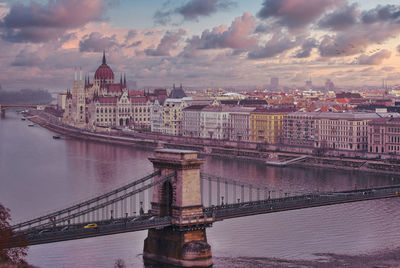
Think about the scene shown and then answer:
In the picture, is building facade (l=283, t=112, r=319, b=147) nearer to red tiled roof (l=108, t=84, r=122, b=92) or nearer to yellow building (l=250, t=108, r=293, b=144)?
yellow building (l=250, t=108, r=293, b=144)

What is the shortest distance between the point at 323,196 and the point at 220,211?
4.30m

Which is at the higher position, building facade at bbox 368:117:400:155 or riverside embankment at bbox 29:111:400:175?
building facade at bbox 368:117:400:155

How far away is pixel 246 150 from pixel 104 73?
49673 millimetres

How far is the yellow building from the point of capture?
61000mm

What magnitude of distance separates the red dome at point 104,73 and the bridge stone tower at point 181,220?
81403 millimetres

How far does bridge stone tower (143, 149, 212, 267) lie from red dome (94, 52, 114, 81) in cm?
8140

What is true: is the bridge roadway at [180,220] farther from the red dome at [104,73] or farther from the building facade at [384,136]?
the red dome at [104,73]

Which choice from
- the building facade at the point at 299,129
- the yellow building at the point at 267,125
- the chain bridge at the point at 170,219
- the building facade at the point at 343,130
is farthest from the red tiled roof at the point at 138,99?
the chain bridge at the point at 170,219

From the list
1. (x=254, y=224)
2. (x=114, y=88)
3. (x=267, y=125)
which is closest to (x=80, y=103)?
(x=114, y=88)

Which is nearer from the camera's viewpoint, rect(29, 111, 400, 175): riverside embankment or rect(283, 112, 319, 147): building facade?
rect(29, 111, 400, 175): riverside embankment

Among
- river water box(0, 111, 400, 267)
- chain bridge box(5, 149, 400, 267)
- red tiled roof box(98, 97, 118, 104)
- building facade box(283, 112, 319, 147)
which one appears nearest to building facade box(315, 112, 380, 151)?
building facade box(283, 112, 319, 147)

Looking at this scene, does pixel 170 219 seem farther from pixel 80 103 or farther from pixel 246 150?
pixel 80 103

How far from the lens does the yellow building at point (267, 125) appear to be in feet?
200

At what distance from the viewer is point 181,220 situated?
21.7 metres
